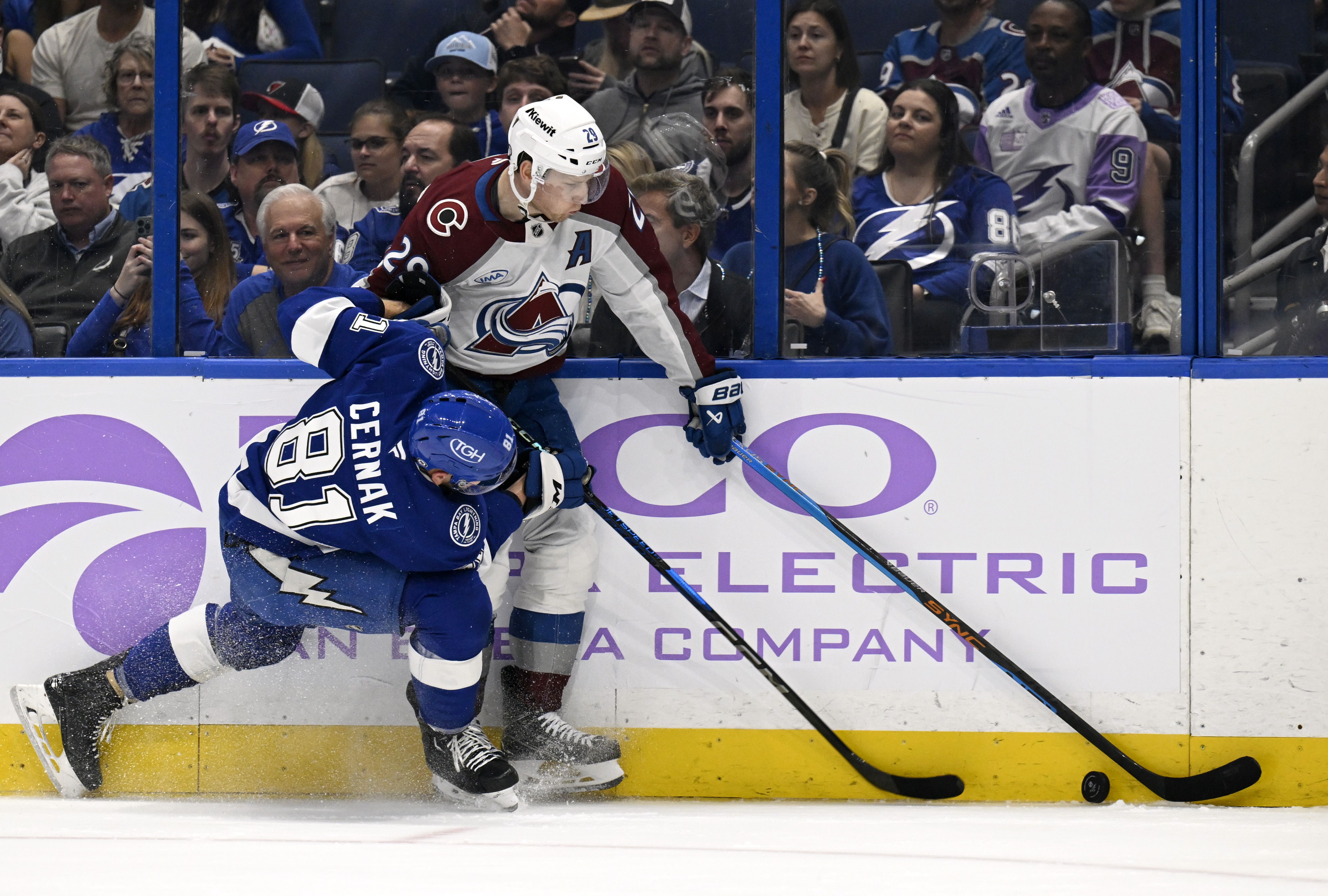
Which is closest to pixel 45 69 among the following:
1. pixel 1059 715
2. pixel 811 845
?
pixel 811 845

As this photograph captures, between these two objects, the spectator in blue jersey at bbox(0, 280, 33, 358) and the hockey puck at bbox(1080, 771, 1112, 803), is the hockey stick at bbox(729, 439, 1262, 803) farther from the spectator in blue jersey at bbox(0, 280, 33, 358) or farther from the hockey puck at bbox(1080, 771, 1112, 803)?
the spectator in blue jersey at bbox(0, 280, 33, 358)

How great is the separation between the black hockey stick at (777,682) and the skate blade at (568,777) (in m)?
0.39

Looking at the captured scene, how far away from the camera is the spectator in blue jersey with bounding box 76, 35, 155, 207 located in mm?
2945

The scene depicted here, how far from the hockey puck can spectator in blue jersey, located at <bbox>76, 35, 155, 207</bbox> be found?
2591mm

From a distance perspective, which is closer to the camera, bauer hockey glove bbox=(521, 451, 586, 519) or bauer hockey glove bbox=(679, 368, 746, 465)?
bauer hockey glove bbox=(521, 451, 586, 519)

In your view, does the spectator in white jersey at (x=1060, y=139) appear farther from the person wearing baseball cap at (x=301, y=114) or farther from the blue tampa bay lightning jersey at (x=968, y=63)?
the person wearing baseball cap at (x=301, y=114)

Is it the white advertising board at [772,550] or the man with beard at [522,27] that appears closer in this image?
the white advertising board at [772,550]

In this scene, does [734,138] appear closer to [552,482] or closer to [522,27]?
[522,27]

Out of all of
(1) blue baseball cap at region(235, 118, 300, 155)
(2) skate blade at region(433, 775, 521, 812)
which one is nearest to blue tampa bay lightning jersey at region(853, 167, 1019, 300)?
(1) blue baseball cap at region(235, 118, 300, 155)

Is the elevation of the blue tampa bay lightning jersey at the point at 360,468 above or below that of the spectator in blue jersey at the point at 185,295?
below

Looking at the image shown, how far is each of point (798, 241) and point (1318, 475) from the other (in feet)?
4.13

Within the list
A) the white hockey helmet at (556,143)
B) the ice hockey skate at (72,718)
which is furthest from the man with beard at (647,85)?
the ice hockey skate at (72,718)

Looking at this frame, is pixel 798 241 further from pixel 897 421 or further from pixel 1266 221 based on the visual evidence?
pixel 1266 221

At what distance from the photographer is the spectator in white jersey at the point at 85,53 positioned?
9.68 feet
